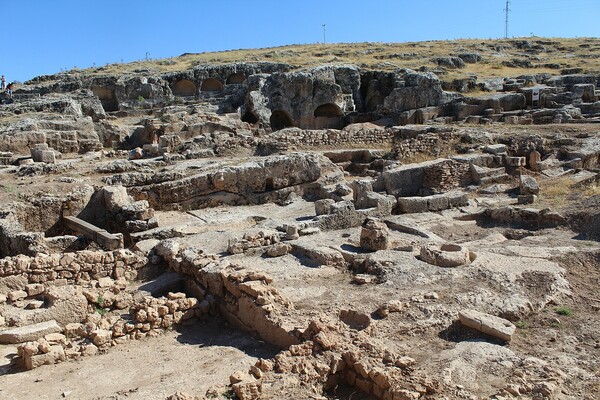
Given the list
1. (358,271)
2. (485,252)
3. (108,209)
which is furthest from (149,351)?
(108,209)

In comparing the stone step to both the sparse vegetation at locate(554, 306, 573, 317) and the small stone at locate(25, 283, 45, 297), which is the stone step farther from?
the small stone at locate(25, 283, 45, 297)

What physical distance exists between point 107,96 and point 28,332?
24.2m

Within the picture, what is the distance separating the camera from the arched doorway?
23.8m

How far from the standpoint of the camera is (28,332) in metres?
6.06

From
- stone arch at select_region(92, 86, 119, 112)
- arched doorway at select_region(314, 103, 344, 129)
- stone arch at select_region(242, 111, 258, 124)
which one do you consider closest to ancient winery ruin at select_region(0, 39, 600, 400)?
stone arch at select_region(242, 111, 258, 124)

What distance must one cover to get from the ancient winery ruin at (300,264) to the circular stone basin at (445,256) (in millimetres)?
27

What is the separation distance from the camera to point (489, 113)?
68.5 ft

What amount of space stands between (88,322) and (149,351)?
3.11 feet

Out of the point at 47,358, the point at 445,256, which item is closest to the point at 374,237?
the point at 445,256

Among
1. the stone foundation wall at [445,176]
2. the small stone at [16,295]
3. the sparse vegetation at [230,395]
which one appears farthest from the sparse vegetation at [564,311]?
the small stone at [16,295]

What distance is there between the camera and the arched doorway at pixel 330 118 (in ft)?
78.2

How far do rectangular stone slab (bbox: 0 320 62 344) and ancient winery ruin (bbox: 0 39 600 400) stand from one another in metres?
0.02

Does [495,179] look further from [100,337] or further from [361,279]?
[100,337]

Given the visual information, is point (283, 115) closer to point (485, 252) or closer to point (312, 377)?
point (485, 252)
